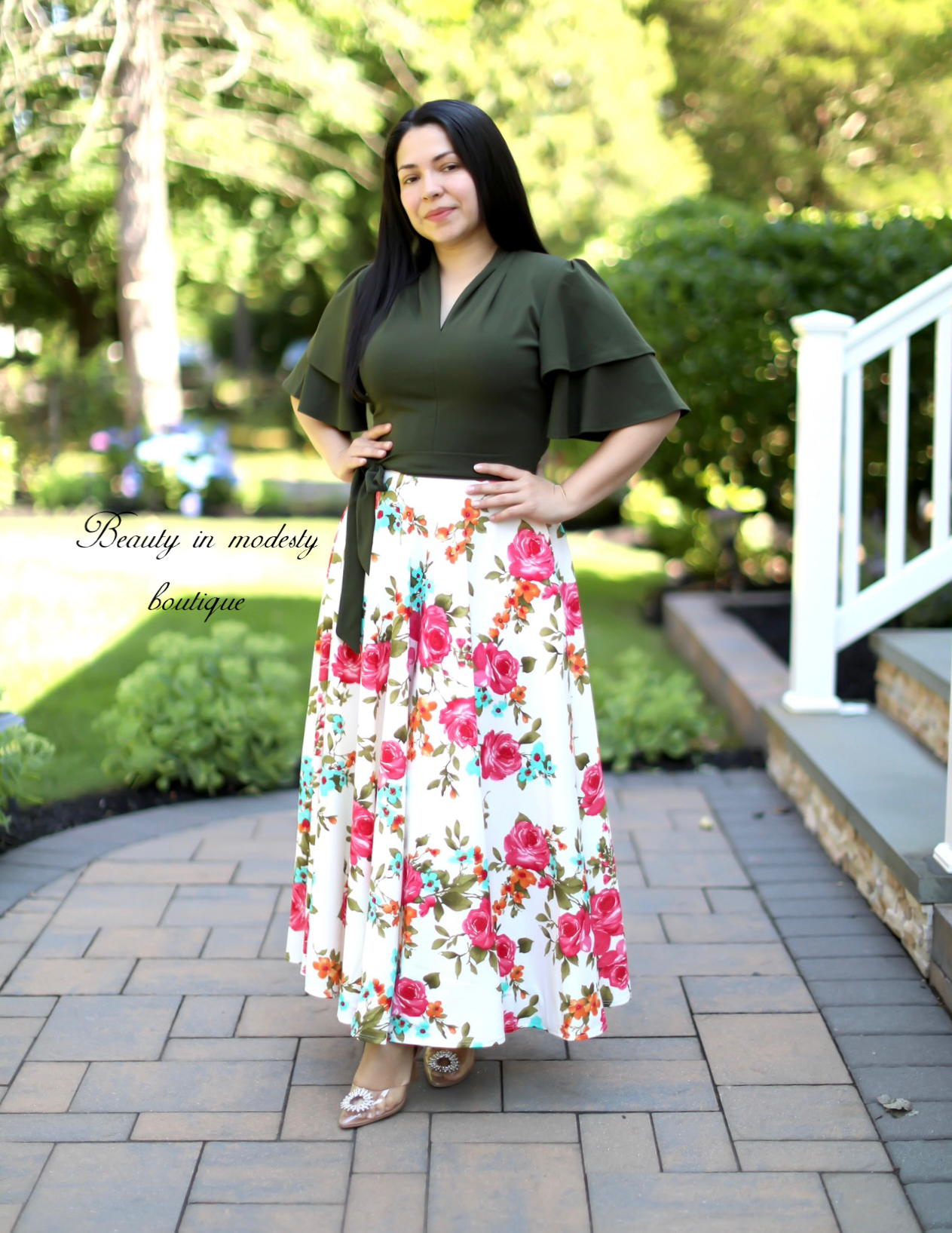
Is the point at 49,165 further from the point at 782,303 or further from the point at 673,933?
the point at 673,933

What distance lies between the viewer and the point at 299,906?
2436mm

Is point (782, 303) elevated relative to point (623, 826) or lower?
elevated

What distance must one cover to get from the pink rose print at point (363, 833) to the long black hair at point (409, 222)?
2.57 feet

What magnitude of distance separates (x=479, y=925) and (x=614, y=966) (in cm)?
34

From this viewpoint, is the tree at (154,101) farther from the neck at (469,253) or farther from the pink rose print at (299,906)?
the pink rose print at (299,906)

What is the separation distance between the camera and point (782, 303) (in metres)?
5.62

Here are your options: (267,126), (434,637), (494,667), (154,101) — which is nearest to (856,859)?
(494,667)

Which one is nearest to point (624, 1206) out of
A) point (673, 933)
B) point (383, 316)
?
point (673, 933)

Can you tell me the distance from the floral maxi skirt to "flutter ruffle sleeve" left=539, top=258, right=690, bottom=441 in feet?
0.74

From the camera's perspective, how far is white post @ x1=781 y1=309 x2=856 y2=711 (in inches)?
153

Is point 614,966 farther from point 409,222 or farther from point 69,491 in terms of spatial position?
point 69,491

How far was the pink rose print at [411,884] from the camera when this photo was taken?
7.07ft

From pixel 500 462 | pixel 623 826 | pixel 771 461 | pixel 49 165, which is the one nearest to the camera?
pixel 500 462

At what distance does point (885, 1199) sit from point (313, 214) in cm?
1501
